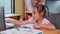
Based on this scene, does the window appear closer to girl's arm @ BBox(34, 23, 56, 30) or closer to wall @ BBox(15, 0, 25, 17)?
wall @ BBox(15, 0, 25, 17)

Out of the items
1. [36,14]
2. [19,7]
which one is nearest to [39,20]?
[36,14]

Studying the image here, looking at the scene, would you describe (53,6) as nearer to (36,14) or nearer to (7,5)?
(36,14)

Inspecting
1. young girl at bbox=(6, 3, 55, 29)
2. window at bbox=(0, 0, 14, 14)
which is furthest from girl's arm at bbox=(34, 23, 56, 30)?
window at bbox=(0, 0, 14, 14)

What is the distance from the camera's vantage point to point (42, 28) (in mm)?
1018

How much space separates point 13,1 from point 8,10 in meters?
0.08

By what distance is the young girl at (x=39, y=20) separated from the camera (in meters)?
1.02

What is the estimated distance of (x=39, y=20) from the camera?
1.04 metres

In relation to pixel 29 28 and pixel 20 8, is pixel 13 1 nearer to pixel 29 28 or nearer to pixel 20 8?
pixel 20 8

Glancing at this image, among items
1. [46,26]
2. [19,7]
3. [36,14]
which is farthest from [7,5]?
[46,26]

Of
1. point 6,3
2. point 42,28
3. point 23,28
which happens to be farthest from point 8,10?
point 42,28

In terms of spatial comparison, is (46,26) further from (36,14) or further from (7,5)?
(7,5)

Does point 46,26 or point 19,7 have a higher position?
point 19,7

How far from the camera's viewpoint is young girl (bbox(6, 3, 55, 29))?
1015 millimetres

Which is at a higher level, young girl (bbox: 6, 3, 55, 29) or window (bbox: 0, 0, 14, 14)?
window (bbox: 0, 0, 14, 14)
